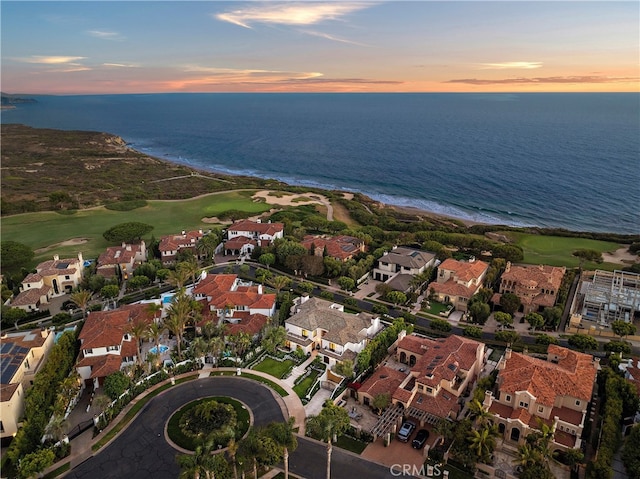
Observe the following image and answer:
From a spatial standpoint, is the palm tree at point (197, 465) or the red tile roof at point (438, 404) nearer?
the palm tree at point (197, 465)

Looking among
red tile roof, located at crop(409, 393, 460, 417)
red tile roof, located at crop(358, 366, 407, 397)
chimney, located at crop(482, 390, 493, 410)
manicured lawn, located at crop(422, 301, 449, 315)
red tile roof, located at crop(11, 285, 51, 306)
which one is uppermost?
chimney, located at crop(482, 390, 493, 410)

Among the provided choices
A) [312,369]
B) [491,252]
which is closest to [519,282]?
[491,252]

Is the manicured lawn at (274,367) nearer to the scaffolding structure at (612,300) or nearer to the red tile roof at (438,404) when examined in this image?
the red tile roof at (438,404)

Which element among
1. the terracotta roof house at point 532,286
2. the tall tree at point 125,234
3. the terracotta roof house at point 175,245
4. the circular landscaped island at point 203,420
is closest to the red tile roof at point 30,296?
the terracotta roof house at point 175,245

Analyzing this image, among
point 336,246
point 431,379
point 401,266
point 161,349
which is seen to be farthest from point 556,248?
point 161,349

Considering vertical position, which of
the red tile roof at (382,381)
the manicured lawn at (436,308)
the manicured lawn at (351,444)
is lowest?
the manicured lawn at (436,308)

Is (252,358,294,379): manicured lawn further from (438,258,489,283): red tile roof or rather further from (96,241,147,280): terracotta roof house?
(96,241,147,280): terracotta roof house

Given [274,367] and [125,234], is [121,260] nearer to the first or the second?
[125,234]

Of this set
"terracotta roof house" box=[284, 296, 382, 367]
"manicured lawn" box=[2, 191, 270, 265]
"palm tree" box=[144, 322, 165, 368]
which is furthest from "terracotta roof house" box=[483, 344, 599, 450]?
"manicured lawn" box=[2, 191, 270, 265]
